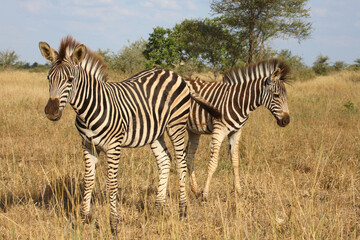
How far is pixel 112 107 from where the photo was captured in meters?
3.47

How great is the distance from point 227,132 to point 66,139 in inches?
165

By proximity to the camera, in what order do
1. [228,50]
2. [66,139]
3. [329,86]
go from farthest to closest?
[228,50]
[329,86]
[66,139]

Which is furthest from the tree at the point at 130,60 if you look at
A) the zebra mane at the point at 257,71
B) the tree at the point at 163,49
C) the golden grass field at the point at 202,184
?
the zebra mane at the point at 257,71

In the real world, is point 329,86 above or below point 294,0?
below

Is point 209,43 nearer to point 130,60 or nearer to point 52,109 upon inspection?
point 130,60

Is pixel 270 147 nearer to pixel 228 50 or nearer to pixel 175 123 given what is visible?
pixel 175 123

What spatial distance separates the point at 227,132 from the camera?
190 inches

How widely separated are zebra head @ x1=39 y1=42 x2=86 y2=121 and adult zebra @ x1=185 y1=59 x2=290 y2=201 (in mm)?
2433

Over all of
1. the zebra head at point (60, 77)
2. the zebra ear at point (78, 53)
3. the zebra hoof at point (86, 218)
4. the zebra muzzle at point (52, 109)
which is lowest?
the zebra hoof at point (86, 218)

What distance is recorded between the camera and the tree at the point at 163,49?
24.1m

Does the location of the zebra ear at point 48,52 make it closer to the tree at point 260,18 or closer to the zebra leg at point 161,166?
the zebra leg at point 161,166

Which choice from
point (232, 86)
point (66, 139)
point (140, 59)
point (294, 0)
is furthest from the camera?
point (140, 59)

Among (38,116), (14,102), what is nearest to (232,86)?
(38,116)

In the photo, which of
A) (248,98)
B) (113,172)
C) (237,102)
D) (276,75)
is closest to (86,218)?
(113,172)
